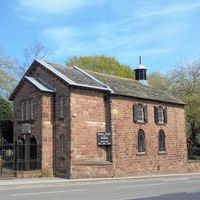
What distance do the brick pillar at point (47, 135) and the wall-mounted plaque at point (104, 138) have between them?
3.65 m

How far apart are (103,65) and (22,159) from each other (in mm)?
31681

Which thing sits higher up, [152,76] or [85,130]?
[152,76]

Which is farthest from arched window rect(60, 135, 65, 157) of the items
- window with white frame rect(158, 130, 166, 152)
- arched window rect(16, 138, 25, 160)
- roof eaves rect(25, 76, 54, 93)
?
window with white frame rect(158, 130, 166, 152)

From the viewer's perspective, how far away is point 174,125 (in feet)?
133

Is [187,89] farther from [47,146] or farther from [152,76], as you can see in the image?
[47,146]

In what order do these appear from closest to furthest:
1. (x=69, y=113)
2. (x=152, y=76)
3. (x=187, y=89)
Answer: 1. (x=69, y=113)
2. (x=187, y=89)
3. (x=152, y=76)

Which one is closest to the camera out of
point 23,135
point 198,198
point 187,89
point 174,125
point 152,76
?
point 198,198

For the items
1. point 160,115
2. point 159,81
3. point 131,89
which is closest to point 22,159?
point 131,89

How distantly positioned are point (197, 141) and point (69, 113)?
27.2 m

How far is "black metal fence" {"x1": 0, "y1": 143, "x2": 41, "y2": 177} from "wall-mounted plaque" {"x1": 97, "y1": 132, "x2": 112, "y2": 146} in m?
4.59

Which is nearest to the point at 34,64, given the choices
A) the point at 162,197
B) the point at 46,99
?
the point at 46,99

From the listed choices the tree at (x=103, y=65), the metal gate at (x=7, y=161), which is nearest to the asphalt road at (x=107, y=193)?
the metal gate at (x=7, y=161)

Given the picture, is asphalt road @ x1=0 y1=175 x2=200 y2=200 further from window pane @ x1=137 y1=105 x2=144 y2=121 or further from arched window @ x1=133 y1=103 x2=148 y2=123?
window pane @ x1=137 y1=105 x2=144 y2=121

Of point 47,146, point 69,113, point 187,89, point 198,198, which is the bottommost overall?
point 198,198
